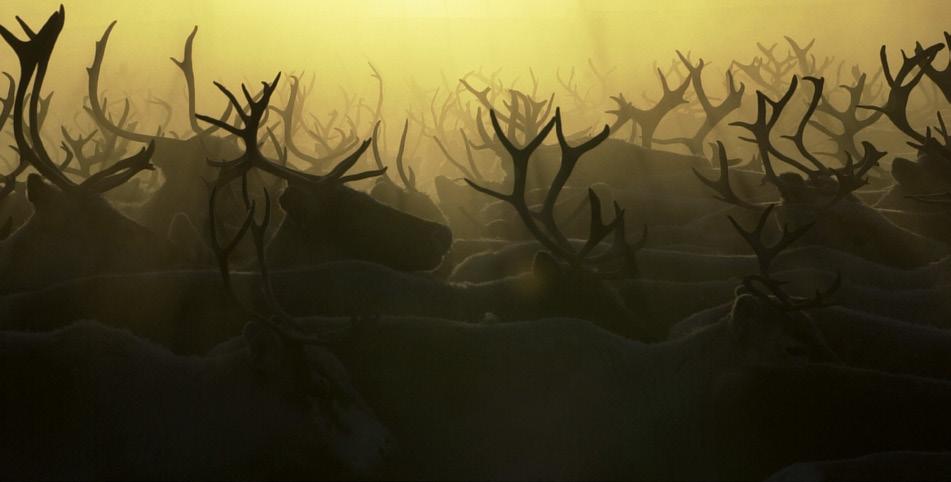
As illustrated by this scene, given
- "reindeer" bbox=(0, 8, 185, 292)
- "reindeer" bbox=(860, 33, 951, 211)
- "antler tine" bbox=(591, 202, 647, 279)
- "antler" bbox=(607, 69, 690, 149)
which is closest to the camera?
"antler tine" bbox=(591, 202, 647, 279)

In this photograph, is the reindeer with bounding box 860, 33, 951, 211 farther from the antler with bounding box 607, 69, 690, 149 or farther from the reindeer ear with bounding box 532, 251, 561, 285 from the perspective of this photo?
the antler with bounding box 607, 69, 690, 149

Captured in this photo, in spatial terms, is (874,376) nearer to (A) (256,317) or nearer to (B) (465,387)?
(B) (465,387)

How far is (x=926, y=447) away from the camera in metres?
3.66

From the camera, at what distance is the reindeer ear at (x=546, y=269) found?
4539 mm

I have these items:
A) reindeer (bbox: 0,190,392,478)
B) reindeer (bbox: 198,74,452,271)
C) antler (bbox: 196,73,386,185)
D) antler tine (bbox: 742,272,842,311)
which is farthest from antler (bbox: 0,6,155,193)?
antler tine (bbox: 742,272,842,311)

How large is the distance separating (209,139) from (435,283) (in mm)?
2672

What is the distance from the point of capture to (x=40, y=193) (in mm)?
4902

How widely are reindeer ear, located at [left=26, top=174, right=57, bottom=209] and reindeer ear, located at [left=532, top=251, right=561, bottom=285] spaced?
7.85 ft

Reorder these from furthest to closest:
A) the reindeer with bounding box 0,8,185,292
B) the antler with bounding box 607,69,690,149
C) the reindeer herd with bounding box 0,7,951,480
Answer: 1. the antler with bounding box 607,69,690,149
2. the reindeer with bounding box 0,8,185,292
3. the reindeer herd with bounding box 0,7,951,480

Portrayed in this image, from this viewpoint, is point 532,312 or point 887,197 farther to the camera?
point 887,197

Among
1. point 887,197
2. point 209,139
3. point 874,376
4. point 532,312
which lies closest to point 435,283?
point 532,312

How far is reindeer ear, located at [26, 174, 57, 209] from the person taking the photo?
4.85 metres

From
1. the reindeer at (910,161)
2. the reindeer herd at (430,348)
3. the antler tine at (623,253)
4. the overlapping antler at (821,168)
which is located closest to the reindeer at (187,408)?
the reindeer herd at (430,348)

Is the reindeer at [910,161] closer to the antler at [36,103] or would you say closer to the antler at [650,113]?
the antler at [650,113]
